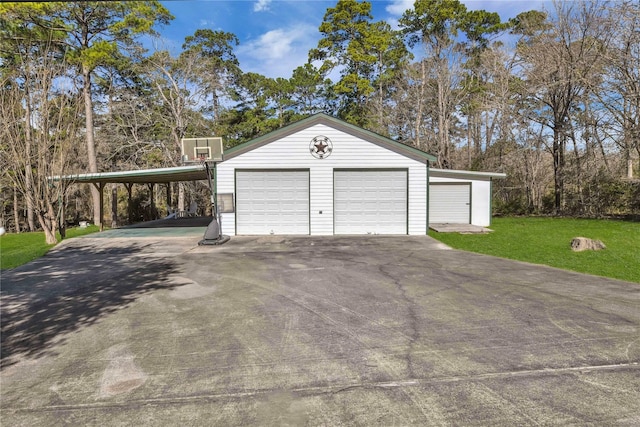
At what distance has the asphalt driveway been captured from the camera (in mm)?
2660

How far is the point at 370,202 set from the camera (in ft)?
42.9

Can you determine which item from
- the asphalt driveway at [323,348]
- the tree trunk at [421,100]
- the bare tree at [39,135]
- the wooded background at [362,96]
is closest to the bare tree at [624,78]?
the wooded background at [362,96]

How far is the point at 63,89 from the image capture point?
11.7 meters

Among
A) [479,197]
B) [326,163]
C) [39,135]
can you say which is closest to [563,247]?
[479,197]

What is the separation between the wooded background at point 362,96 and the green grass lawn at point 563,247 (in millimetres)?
7226

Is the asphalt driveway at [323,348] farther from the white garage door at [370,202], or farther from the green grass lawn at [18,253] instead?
the white garage door at [370,202]

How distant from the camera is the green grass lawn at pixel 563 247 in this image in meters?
7.23

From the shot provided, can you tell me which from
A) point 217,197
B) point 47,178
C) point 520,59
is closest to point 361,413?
point 217,197

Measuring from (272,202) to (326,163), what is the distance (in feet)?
8.32

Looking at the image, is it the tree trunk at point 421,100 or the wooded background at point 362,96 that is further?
the tree trunk at point 421,100

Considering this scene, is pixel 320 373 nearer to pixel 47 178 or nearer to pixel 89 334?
pixel 89 334

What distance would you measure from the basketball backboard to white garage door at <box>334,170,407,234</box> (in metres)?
4.50

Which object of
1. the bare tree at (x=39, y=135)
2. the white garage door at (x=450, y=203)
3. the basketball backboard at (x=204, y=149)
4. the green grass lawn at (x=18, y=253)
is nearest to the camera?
the green grass lawn at (x=18, y=253)

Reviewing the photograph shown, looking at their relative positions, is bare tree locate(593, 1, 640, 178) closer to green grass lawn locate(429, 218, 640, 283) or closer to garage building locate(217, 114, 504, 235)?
green grass lawn locate(429, 218, 640, 283)
